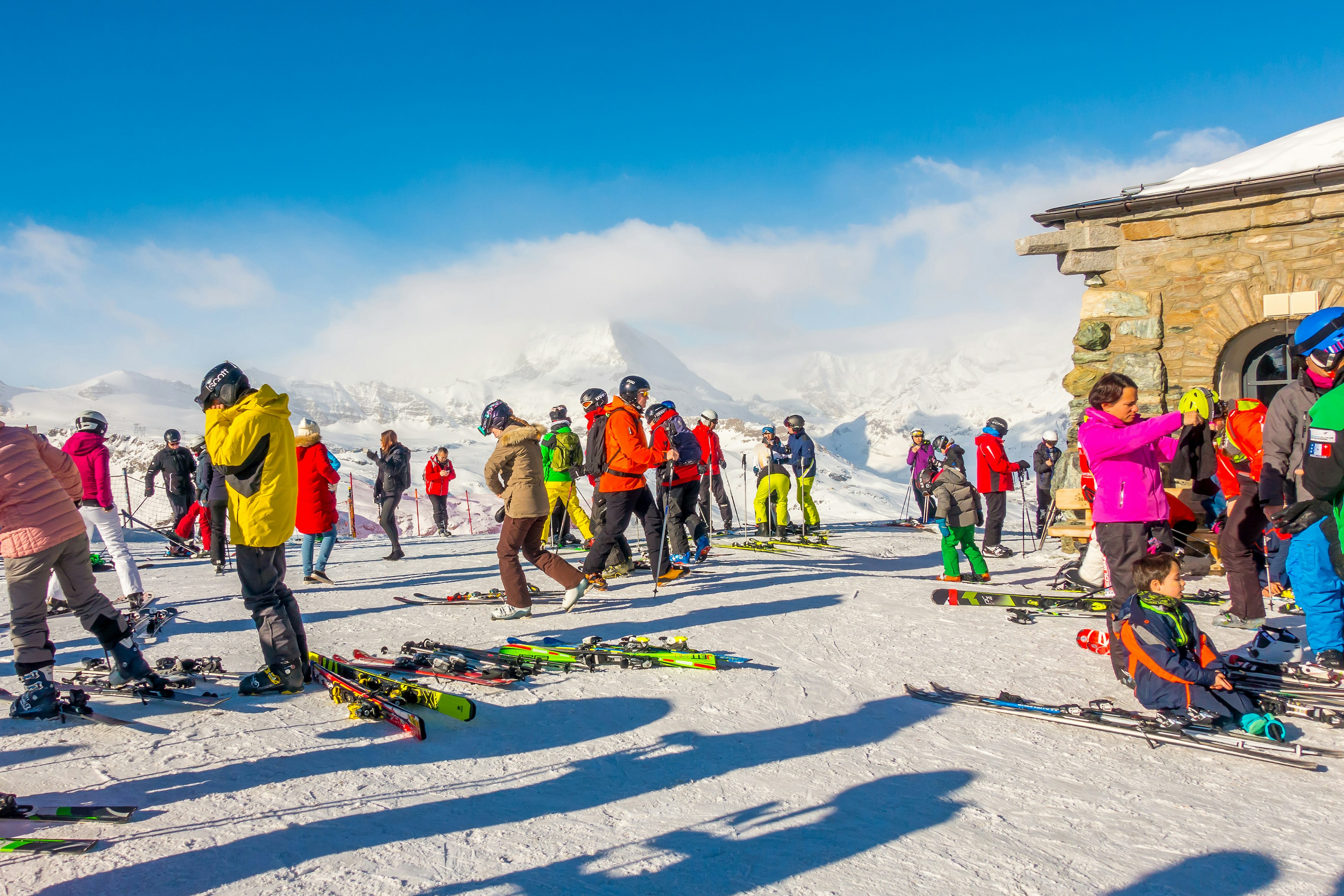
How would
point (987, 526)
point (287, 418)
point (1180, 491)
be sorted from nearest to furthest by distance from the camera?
point (287, 418) → point (1180, 491) → point (987, 526)

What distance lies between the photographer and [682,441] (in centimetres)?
821

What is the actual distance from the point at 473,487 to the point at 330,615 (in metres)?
22.4

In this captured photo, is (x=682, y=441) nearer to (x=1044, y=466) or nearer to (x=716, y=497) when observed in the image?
(x=716, y=497)

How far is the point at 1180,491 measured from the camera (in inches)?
326

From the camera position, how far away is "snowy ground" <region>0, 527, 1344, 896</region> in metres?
2.49

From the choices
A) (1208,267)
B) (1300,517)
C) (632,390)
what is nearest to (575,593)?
(632,390)

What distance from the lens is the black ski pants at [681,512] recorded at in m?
8.13

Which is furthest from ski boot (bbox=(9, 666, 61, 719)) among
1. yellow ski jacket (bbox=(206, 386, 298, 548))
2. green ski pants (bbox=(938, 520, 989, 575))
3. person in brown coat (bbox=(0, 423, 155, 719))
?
green ski pants (bbox=(938, 520, 989, 575))

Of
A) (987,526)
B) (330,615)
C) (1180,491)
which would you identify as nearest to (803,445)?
(987,526)

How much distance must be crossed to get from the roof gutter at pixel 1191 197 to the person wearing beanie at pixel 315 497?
879cm

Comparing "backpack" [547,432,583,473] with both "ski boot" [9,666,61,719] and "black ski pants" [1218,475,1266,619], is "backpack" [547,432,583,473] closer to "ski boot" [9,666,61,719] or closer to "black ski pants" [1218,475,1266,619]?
"ski boot" [9,666,61,719]

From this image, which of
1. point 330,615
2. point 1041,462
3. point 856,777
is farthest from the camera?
point 1041,462

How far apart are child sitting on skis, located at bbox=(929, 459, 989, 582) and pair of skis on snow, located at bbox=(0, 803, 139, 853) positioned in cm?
638

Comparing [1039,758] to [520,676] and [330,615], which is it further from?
[330,615]
